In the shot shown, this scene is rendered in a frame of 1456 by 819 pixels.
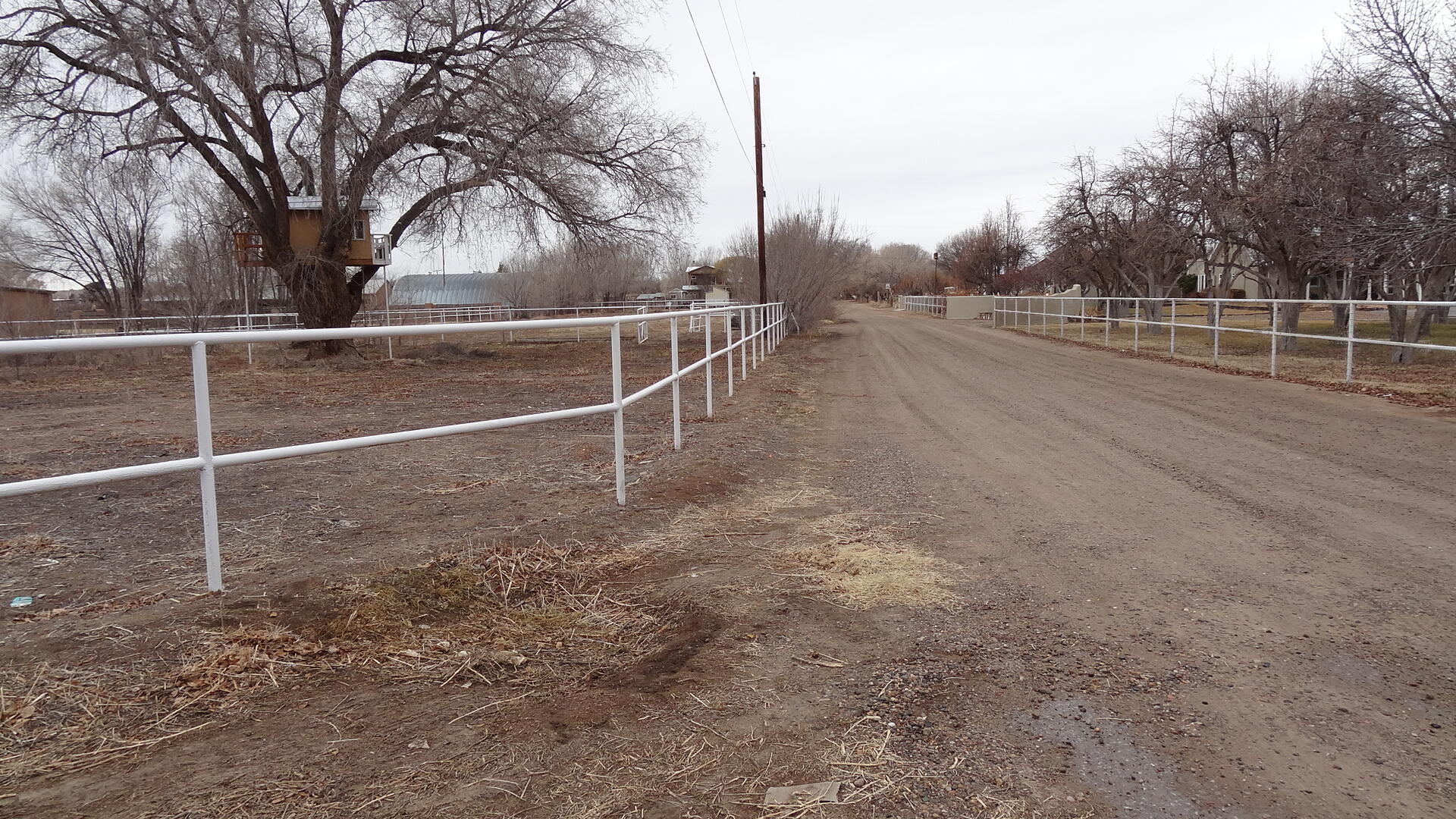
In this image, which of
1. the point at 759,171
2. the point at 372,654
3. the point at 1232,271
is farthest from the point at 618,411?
the point at 1232,271

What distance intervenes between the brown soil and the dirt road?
0.02 metres

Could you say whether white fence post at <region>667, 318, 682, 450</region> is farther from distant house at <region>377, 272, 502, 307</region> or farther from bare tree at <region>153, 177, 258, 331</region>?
distant house at <region>377, 272, 502, 307</region>

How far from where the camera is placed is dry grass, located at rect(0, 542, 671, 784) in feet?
8.90

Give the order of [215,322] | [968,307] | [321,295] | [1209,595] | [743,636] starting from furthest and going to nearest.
Answer: [968,307]
[215,322]
[321,295]
[1209,595]
[743,636]

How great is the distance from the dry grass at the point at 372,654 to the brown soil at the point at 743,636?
0.02m

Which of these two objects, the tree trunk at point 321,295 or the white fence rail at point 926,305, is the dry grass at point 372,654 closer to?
the tree trunk at point 321,295

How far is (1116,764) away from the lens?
2514 millimetres

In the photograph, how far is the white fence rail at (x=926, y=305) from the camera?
5818cm

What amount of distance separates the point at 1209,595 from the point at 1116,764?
5.47ft

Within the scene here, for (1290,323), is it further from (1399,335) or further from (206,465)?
(206,465)

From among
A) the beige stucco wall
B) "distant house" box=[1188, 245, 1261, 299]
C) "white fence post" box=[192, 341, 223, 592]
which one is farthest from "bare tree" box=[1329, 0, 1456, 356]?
the beige stucco wall

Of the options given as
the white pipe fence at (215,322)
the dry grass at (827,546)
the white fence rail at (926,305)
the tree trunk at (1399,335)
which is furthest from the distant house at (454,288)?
the dry grass at (827,546)

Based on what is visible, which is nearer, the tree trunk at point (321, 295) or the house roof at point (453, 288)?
the tree trunk at point (321, 295)

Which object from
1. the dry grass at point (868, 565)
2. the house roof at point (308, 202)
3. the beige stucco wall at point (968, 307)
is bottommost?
the dry grass at point (868, 565)
